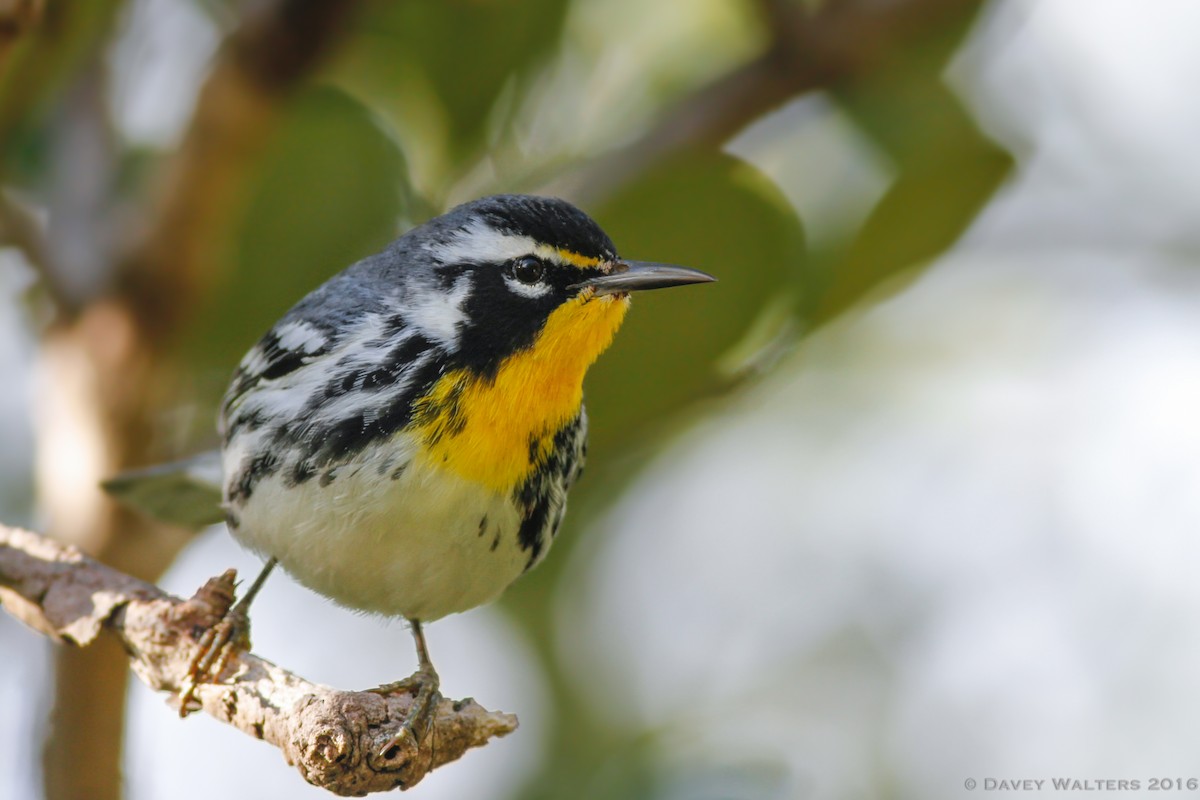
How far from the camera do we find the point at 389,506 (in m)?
2.63

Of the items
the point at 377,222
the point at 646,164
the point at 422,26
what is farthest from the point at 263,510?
the point at 422,26

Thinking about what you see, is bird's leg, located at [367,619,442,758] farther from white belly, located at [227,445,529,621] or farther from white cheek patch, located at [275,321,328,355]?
white cheek patch, located at [275,321,328,355]

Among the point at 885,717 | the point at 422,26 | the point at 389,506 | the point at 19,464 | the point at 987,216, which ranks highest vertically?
the point at 422,26

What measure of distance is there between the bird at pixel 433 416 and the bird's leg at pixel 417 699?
0.08m

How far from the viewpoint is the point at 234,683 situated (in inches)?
91.8

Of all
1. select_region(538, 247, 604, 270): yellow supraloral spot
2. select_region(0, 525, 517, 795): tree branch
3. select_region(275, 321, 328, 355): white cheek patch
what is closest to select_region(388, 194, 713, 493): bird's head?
select_region(538, 247, 604, 270): yellow supraloral spot

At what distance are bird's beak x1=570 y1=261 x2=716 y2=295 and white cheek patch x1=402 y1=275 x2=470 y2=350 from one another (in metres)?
0.25

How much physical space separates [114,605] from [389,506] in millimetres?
522

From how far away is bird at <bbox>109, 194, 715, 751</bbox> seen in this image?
8.75 feet

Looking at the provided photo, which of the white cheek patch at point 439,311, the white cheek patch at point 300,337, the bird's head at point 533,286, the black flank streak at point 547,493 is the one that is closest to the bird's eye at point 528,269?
the bird's head at point 533,286

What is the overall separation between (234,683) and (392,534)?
1.48ft

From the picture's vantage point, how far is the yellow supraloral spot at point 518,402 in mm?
2689

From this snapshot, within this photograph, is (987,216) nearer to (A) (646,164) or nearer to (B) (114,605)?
(A) (646,164)

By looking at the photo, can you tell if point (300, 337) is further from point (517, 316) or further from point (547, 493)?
Result: point (547, 493)
